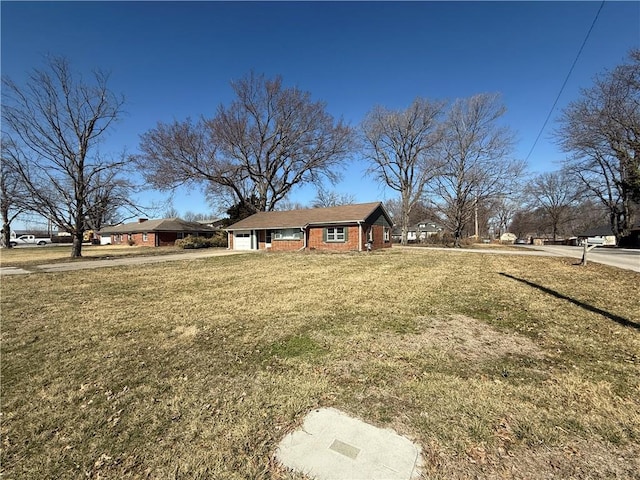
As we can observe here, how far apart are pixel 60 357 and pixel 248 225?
72.3 feet

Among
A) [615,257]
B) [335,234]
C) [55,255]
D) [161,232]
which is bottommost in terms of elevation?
[615,257]

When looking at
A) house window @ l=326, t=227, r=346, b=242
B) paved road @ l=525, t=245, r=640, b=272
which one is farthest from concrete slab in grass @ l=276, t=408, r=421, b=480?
house window @ l=326, t=227, r=346, b=242

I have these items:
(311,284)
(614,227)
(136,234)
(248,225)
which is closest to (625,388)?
(311,284)

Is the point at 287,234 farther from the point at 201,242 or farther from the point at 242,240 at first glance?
the point at 201,242

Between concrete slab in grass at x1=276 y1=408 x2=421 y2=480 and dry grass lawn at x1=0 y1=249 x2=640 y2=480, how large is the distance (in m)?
0.10

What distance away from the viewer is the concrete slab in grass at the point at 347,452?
1.94m

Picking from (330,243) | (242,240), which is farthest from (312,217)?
(242,240)

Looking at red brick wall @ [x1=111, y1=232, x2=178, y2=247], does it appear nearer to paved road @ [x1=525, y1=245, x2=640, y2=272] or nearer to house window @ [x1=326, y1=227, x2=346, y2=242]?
house window @ [x1=326, y1=227, x2=346, y2=242]

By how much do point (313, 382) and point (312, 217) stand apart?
1999 centimetres

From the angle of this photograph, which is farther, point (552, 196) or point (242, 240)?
point (552, 196)

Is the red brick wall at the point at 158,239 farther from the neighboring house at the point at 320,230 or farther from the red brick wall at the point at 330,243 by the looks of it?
the red brick wall at the point at 330,243

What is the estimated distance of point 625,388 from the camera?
9.43 ft

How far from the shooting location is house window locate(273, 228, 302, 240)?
22594 mm

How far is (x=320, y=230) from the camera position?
21641 mm
